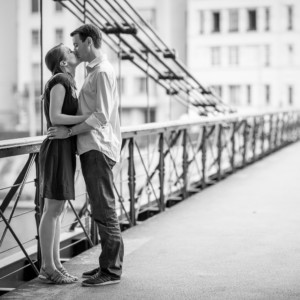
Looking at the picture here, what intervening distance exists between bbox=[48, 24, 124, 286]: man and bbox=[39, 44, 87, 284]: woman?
5 centimetres

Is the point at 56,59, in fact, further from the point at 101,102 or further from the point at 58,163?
the point at 58,163

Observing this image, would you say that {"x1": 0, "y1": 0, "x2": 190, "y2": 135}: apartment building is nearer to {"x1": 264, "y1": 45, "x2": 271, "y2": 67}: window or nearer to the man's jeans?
{"x1": 264, "y1": 45, "x2": 271, "y2": 67}: window

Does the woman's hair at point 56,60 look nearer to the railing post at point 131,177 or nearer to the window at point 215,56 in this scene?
the railing post at point 131,177

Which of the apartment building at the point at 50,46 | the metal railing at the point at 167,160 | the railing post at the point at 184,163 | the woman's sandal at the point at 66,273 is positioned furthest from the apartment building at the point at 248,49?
the woman's sandal at the point at 66,273

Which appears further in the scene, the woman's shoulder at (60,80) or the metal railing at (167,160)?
the metal railing at (167,160)

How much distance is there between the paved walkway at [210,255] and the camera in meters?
4.26

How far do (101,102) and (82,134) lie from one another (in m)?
0.22

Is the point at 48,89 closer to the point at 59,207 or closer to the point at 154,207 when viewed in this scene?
the point at 59,207

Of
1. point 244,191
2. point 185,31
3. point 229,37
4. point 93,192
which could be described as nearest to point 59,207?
point 93,192

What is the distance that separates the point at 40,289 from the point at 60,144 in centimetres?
80

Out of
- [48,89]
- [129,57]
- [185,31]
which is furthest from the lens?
[185,31]

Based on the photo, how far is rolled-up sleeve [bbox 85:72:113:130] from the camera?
4078 millimetres

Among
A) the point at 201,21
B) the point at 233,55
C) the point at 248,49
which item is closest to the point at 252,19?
the point at 248,49

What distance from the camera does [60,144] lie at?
164 inches
